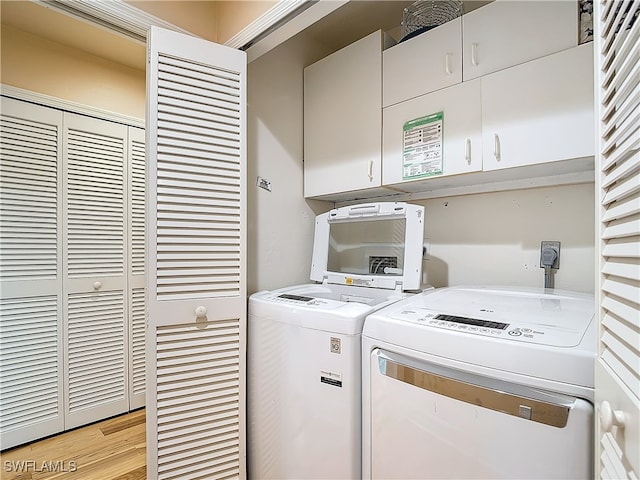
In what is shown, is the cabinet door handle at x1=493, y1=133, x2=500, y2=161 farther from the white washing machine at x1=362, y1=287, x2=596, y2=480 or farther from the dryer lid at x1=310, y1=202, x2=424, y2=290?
the white washing machine at x1=362, y1=287, x2=596, y2=480

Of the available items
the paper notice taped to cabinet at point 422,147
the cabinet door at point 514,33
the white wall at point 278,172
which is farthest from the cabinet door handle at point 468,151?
the white wall at point 278,172

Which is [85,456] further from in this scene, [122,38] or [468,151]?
[468,151]

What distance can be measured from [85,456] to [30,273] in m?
1.14

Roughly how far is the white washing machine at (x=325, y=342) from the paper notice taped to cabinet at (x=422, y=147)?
6.8 inches

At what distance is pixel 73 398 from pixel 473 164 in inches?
109

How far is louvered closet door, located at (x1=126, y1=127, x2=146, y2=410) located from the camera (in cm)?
248

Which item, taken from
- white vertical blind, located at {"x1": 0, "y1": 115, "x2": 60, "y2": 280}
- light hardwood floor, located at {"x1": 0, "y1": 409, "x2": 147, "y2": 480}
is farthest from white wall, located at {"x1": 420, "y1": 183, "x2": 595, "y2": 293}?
white vertical blind, located at {"x1": 0, "y1": 115, "x2": 60, "y2": 280}

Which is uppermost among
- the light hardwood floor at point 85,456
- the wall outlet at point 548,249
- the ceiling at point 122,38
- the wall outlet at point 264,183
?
the ceiling at point 122,38

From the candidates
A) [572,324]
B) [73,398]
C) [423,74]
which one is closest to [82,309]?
[73,398]

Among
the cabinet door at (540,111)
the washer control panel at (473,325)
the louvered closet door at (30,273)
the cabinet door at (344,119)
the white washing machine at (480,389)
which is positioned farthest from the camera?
the louvered closet door at (30,273)

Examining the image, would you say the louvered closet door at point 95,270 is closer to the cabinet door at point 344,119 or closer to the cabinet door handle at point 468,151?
the cabinet door at point 344,119

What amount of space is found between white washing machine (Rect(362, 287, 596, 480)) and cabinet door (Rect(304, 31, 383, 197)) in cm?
82

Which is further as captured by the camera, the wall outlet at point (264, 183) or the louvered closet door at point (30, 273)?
the louvered closet door at point (30, 273)

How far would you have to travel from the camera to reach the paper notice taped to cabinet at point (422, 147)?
1.47 meters
